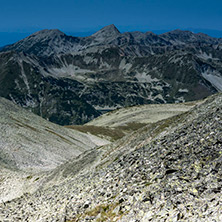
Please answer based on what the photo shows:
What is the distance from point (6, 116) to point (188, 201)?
8751cm

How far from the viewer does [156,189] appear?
1909 cm

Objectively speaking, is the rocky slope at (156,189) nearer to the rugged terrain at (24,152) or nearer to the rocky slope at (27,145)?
the rugged terrain at (24,152)

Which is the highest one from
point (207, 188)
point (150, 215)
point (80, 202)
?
point (207, 188)

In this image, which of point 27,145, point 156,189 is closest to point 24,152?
point 27,145

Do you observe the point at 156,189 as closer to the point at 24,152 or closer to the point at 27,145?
the point at 24,152

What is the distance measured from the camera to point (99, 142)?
5098 inches

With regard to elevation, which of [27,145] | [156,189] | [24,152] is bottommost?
[24,152]

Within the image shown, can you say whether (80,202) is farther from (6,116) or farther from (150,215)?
(6,116)

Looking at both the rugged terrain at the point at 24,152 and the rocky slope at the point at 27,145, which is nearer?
the rugged terrain at the point at 24,152

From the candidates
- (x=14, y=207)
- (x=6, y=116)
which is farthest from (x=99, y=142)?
(x=14, y=207)

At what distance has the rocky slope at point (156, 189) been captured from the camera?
16.6 m

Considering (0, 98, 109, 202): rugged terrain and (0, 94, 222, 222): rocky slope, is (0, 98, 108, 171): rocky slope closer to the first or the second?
(0, 98, 109, 202): rugged terrain

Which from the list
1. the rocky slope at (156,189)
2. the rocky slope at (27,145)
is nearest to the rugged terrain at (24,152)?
the rocky slope at (27,145)

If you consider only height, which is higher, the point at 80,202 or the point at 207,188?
the point at 207,188
